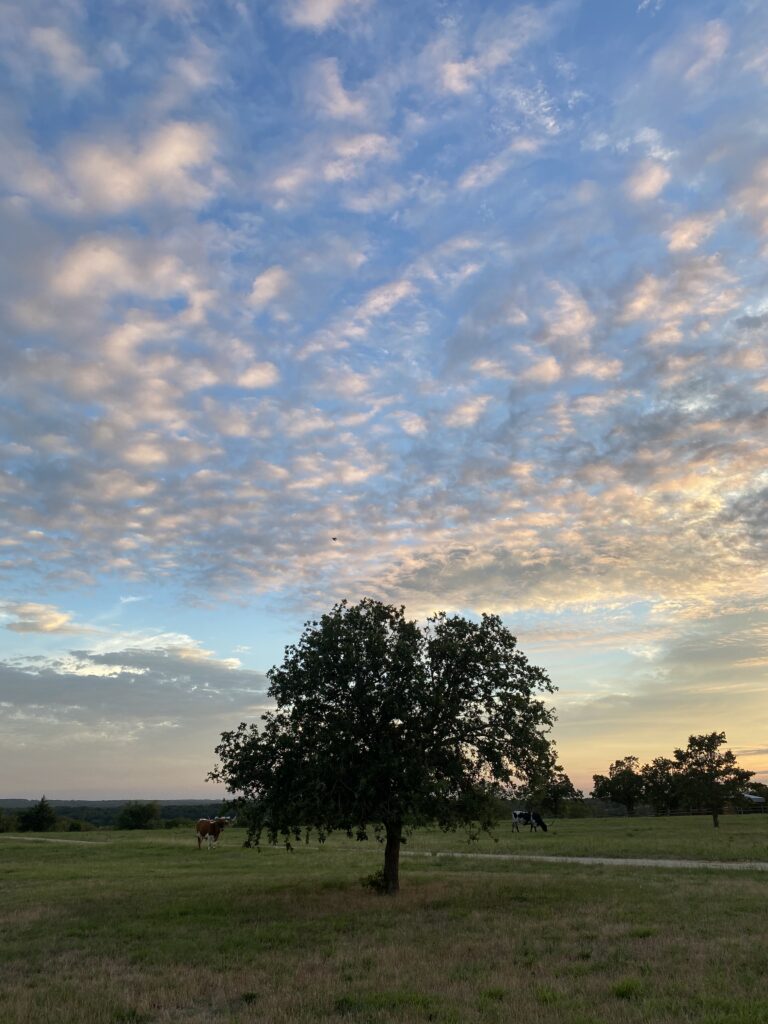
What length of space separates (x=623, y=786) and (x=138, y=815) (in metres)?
80.4

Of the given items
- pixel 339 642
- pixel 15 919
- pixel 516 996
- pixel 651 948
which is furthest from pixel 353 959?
pixel 15 919

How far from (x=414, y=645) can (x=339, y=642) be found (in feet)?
8.17

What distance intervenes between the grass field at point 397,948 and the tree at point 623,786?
4203 inches

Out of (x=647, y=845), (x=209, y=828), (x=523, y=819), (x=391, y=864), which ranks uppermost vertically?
(x=523, y=819)

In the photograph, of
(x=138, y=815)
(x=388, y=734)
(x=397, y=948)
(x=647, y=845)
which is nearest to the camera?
(x=397, y=948)

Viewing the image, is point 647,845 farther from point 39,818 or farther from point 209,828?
point 39,818

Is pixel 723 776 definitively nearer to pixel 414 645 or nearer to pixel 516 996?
pixel 414 645

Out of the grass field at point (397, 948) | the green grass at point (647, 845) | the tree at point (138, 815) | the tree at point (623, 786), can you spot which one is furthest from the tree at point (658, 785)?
the grass field at point (397, 948)

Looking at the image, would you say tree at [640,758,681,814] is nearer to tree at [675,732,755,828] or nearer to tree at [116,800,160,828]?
tree at [675,732,755,828]

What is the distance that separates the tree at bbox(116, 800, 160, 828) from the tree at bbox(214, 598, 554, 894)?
90.0 metres

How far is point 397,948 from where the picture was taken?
15.9m

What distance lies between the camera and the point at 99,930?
63.5 feet

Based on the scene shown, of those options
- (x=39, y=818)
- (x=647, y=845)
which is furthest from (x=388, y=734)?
(x=39, y=818)

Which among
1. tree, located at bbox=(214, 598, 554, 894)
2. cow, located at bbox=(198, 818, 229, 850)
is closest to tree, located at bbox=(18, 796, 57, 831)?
cow, located at bbox=(198, 818, 229, 850)
